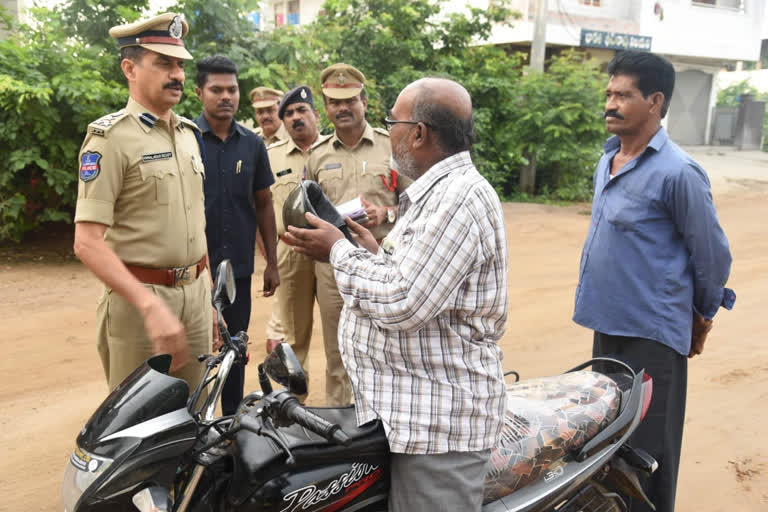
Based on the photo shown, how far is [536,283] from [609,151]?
4.62 m

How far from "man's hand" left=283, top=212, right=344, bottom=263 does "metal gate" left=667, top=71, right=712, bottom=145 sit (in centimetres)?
2484

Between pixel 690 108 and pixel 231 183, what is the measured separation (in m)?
24.5

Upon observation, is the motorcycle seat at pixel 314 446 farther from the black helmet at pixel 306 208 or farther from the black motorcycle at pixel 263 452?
the black helmet at pixel 306 208

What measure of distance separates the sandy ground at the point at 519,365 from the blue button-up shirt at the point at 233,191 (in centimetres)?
114

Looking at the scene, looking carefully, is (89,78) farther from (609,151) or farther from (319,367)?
(609,151)

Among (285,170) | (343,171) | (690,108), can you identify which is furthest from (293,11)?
(343,171)

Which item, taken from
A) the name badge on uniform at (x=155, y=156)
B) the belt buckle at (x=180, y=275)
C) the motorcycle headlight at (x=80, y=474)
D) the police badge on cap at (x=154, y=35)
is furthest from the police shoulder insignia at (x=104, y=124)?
the motorcycle headlight at (x=80, y=474)

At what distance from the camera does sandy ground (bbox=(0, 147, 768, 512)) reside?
3.78 metres

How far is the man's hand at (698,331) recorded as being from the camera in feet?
10.4

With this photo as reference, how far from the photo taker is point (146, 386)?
1.77 meters

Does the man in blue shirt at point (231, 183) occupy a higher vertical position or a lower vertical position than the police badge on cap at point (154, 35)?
lower

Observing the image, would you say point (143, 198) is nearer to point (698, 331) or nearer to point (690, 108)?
point (698, 331)

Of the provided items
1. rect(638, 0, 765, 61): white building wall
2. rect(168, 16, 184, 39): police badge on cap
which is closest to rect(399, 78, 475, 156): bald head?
rect(168, 16, 184, 39): police badge on cap

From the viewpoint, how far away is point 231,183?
423 cm
